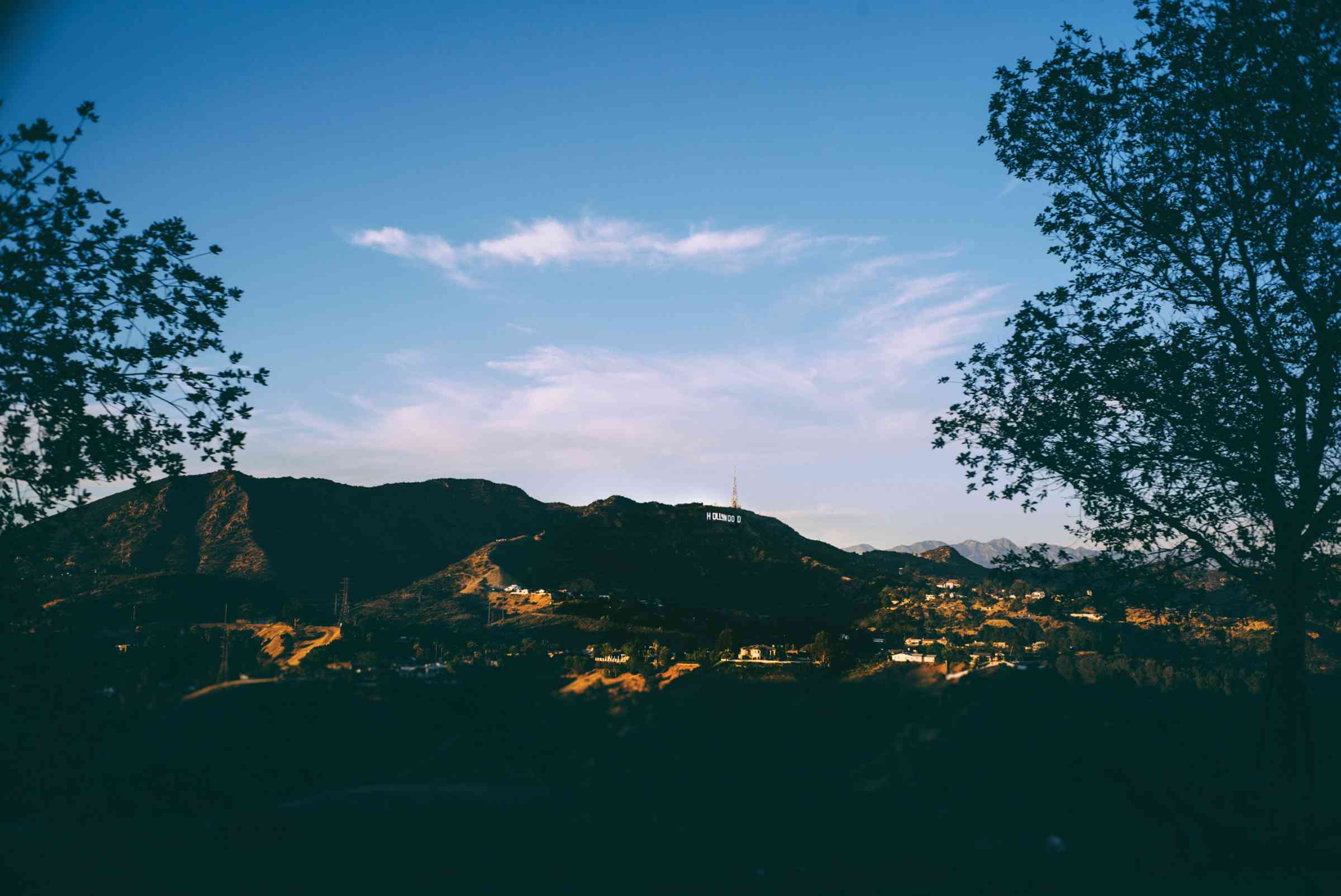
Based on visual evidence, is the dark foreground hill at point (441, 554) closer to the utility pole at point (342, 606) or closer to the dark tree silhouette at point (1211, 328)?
the utility pole at point (342, 606)

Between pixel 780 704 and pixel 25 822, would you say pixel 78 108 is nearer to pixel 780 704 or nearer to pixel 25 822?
pixel 25 822

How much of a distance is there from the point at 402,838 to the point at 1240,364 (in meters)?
15.0

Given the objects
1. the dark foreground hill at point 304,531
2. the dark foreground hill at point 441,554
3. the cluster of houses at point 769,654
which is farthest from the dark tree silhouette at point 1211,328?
the dark foreground hill at point 304,531

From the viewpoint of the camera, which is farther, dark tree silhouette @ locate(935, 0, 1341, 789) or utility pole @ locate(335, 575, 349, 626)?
utility pole @ locate(335, 575, 349, 626)

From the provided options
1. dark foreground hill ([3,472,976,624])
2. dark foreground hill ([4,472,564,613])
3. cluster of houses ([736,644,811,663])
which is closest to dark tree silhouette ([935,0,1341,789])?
cluster of houses ([736,644,811,663])

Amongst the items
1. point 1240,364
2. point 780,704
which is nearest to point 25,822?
point 780,704

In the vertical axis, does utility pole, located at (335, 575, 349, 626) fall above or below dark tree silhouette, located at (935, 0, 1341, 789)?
below

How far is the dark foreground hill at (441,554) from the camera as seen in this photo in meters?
87.4

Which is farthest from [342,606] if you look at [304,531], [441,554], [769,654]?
[769,654]

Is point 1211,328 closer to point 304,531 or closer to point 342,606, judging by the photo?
point 342,606

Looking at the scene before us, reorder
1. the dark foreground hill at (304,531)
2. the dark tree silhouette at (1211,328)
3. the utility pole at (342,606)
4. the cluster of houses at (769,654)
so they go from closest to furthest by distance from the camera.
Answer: the dark tree silhouette at (1211,328), the cluster of houses at (769,654), the utility pole at (342,606), the dark foreground hill at (304,531)

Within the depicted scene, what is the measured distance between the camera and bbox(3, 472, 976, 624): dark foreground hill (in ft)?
287

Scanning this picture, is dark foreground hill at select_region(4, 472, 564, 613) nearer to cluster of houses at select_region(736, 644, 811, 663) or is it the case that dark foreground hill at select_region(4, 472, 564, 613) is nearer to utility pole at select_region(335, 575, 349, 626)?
utility pole at select_region(335, 575, 349, 626)

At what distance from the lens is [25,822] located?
320 inches
